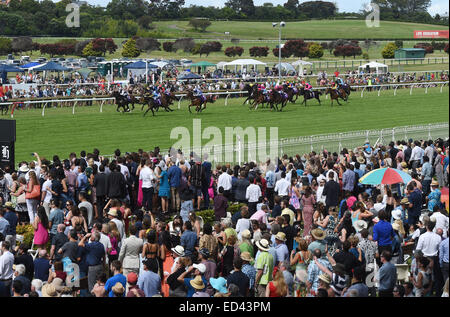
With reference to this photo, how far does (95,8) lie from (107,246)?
7930cm

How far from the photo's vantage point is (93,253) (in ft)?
29.2

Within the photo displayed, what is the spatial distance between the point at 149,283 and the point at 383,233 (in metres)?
3.29

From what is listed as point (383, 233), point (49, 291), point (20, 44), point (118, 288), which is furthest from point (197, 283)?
point (20, 44)

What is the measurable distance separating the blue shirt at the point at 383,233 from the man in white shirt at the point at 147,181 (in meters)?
4.90

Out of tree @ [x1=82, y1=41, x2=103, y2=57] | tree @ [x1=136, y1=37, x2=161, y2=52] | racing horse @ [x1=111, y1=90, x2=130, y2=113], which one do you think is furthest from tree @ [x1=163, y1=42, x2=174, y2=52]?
racing horse @ [x1=111, y1=90, x2=130, y2=113]

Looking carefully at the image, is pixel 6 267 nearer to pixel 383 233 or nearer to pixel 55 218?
pixel 55 218

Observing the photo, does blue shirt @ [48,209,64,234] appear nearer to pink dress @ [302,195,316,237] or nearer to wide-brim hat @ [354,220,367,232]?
pink dress @ [302,195,316,237]

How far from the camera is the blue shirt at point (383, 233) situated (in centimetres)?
962

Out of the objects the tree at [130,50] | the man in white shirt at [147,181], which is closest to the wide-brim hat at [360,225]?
the man in white shirt at [147,181]

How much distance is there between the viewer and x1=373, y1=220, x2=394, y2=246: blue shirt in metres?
9.62

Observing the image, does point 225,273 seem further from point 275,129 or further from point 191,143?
point 275,129

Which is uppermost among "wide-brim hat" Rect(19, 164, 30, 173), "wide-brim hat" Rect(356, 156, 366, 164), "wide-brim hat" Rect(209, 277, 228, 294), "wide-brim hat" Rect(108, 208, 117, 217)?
"wide-brim hat" Rect(356, 156, 366, 164)

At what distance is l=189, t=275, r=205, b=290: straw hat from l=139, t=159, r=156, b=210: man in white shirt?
5.53 metres
